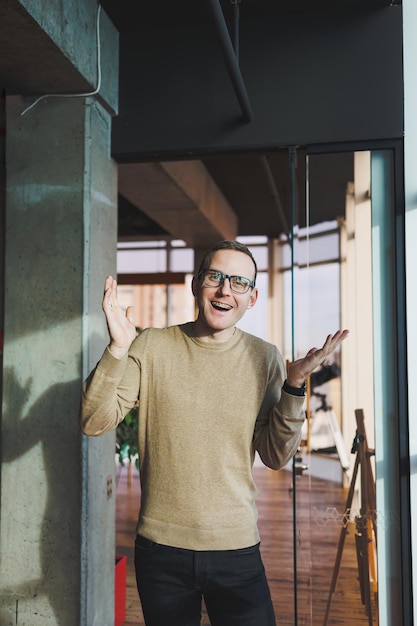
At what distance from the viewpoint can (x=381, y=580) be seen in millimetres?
2656

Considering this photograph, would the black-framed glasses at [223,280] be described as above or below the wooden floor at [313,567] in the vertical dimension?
above

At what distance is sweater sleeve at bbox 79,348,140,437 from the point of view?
1608mm

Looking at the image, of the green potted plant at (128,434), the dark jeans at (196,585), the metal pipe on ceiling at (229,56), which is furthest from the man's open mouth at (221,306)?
the green potted plant at (128,434)

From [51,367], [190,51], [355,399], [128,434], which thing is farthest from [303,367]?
[128,434]

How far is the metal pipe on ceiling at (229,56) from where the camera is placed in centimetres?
180

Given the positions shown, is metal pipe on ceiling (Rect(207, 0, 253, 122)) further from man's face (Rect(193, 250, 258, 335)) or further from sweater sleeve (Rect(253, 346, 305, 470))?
sweater sleeve (Rect(253, 346, 305, 470))

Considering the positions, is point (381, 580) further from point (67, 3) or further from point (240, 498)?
point (67, 3)

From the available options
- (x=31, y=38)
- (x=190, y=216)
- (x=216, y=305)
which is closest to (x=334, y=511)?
(x=216, y=305)

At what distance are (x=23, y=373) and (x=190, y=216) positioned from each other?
3.36 metres

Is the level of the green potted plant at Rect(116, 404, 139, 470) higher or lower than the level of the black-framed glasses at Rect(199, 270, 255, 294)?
lower

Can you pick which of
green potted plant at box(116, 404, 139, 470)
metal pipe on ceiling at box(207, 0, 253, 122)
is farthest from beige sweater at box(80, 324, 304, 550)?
green potted plant at box(116, 404, 139, 470)

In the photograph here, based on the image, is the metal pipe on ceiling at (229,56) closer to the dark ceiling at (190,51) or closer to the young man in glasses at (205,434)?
the dark ceiling at (190,51)

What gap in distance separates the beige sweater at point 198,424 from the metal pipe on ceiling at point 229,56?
954mm

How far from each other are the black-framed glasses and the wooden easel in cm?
134
